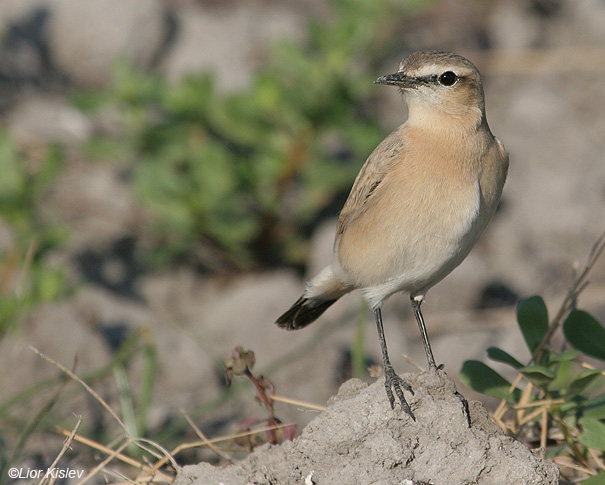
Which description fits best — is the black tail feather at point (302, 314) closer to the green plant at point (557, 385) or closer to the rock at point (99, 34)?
the green plant at point (557, 385)

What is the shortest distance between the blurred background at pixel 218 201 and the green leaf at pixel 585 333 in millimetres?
1500

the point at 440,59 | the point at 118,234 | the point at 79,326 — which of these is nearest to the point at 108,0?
the point at 118,234

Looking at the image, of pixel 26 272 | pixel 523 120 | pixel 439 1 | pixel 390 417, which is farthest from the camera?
pixel 439 1

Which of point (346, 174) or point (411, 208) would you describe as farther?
point (346, 174)

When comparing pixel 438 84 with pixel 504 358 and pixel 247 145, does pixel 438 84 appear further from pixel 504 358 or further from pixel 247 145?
pixel 247 145

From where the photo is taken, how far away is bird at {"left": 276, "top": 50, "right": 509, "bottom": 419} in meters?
4.70

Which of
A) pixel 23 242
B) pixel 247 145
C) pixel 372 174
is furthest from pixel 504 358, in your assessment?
pixel 247 145

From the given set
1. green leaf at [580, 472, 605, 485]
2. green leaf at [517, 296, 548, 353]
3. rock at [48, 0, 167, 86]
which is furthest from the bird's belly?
rock at [48, 0, 167, 86]

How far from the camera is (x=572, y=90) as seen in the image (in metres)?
10.4

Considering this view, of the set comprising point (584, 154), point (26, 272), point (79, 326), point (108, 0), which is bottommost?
point (79, 326)

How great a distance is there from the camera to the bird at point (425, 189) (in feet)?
15.4

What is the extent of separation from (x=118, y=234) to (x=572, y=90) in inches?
223

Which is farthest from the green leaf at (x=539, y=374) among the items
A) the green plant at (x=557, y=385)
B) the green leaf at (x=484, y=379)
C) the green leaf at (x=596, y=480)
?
the green leaf at (x=596, y=480)

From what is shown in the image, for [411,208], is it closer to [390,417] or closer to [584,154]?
[390,417]
